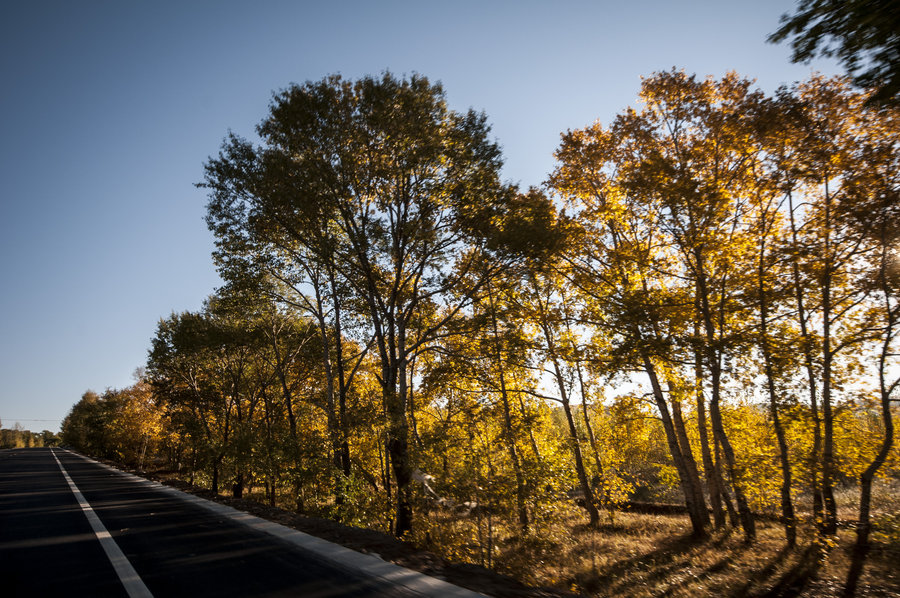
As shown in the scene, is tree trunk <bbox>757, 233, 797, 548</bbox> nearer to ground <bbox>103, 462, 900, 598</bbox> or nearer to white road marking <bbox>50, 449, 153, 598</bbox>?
ground <bbox>103, 462, 900, 598</bbox>

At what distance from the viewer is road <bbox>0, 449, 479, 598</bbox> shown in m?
4.36

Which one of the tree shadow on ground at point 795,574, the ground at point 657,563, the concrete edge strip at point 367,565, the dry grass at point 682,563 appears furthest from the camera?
the dry grass at point 682,563

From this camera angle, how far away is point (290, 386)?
27.1 m

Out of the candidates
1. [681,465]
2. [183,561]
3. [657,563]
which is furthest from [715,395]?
[183,561]

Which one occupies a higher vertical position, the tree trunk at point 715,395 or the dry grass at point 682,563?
the tree trunk at point 715,395

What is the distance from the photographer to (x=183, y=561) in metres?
5.44

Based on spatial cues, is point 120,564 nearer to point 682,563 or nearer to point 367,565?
point 367,565

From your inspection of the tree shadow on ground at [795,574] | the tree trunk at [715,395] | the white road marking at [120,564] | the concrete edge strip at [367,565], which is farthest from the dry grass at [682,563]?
the white road marking at [120,564]

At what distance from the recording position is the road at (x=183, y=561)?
14.3 feet

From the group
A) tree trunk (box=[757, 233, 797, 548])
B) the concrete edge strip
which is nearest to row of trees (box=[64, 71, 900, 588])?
tree trunk (box=[757, 233, 797, 548])

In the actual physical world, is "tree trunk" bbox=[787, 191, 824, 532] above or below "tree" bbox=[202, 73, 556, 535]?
below

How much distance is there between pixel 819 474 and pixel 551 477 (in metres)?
7.66

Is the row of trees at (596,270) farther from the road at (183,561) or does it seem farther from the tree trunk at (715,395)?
the road at (183,561)

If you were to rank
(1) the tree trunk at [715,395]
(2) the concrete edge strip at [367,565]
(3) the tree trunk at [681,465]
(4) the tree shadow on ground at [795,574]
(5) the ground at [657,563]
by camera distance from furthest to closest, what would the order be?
(3) the tree trunk at [681,465], (1) the tree trunk at [715,395], (4) the tree shadow on ground at [795,574], (5) the ground at [657,563], (2) the concrete edge strip at [367,565]
